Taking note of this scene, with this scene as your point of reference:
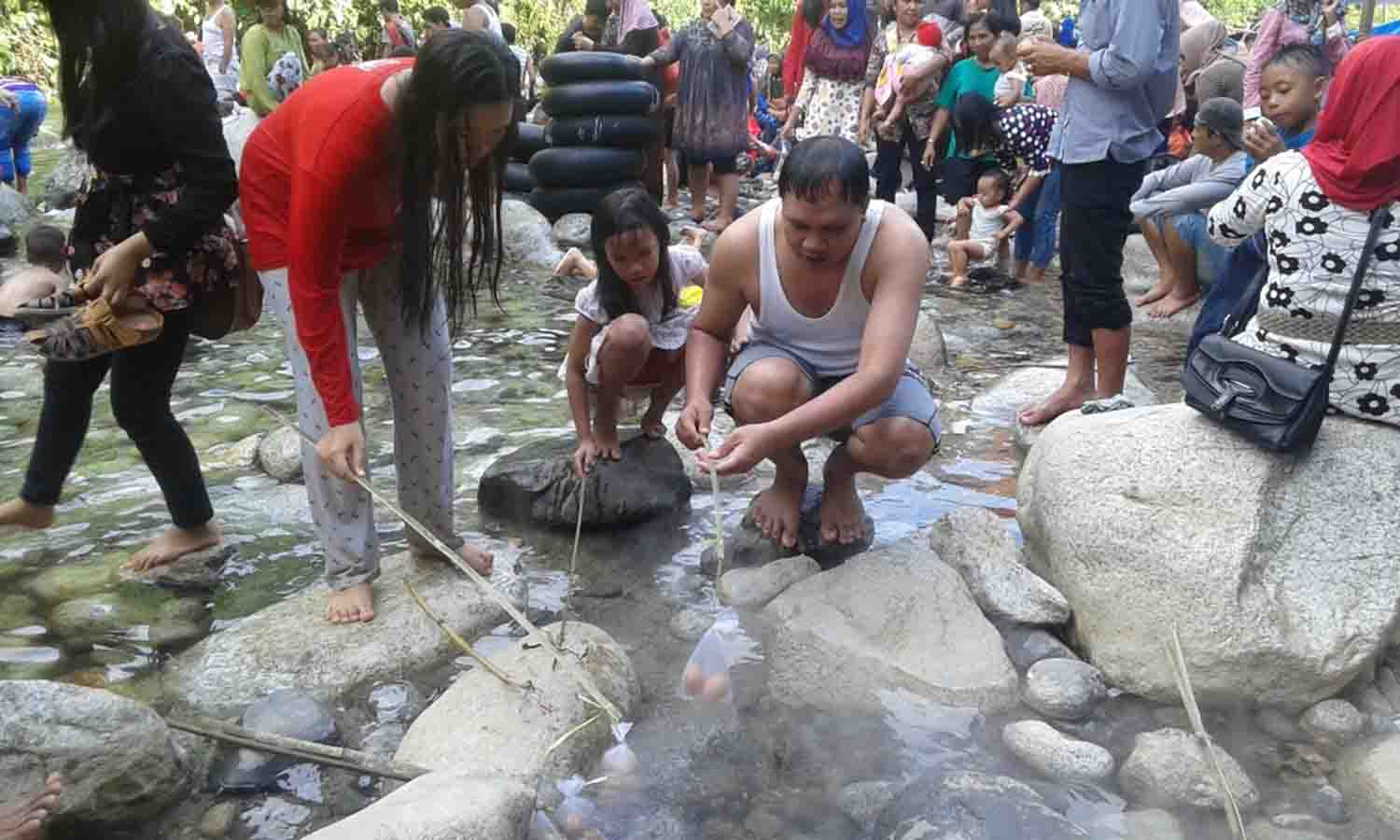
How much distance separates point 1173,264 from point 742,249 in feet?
14.9

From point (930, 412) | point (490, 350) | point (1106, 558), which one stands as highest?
point (930, 412)

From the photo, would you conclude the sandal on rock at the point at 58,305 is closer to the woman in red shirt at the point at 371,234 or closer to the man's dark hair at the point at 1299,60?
the woman in red shirt at the point at 371,234

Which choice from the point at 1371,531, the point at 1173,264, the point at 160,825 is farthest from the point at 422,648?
the point at 1173,264

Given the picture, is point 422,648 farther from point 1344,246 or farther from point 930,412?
point 1344,246

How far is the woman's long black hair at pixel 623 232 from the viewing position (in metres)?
3.75

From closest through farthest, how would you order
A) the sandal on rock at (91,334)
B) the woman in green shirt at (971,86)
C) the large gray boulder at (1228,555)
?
the large gray boulder at (1228,555), the sandal on rock at (91,334), the woman in green shirt at (971,86)

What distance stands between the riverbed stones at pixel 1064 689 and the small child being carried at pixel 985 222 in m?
5.40

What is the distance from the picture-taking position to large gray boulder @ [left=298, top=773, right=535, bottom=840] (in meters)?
2.02

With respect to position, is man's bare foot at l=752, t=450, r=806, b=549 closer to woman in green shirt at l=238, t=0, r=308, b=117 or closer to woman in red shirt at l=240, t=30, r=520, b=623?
woman in red shirt at l=240, t=30, r=520, b=623

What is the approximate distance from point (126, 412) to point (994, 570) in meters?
2.58

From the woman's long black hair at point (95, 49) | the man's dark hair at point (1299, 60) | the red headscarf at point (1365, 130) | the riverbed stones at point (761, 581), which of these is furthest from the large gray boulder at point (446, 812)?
the man's dark hair at point (1299, 60)

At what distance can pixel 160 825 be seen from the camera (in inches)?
93.7

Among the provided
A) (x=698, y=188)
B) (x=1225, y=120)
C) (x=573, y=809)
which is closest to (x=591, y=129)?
(x=698, y=188)

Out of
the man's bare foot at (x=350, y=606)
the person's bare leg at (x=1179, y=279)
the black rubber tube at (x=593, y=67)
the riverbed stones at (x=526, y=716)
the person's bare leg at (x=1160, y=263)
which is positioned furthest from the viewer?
the black rubber tube at (x=593, y=67)
